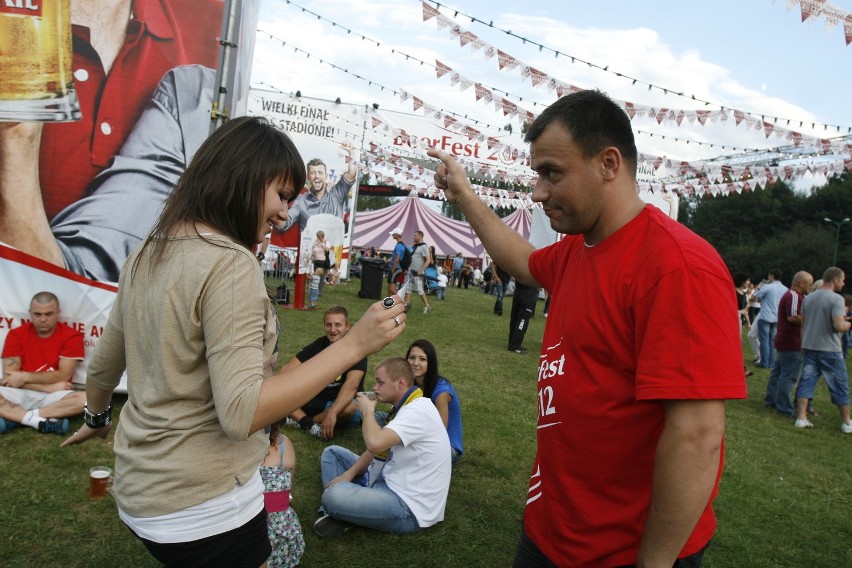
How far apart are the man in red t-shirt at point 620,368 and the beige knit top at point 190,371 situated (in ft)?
2.70

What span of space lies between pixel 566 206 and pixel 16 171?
525cm

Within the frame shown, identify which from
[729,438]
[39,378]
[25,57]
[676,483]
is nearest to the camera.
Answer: [676,483]

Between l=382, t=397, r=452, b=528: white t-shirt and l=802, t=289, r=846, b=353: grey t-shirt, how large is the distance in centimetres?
636

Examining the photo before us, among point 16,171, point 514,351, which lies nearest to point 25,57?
point 16,171

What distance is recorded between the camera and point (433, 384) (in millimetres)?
5156

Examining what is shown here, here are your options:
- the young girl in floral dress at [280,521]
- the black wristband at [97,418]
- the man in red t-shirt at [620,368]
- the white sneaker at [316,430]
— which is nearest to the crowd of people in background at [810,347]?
the white sneaker at [316,430]

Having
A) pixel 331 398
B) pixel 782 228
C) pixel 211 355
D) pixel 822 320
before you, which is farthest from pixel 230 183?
pixel 782 228

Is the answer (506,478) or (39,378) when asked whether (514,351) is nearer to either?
(506,478)

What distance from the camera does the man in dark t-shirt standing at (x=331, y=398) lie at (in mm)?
5980

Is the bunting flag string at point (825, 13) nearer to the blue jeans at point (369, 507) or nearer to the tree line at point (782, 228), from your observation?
the blue jeans at point (369, 507)

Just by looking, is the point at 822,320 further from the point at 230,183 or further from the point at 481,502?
the point at 230,183

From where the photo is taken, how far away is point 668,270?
5.03 feet

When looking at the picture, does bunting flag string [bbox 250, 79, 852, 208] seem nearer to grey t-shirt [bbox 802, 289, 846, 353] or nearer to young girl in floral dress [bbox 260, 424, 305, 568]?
grey t-shirt [bbox 802, 289, 846, 353]

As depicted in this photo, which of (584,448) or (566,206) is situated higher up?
(566,206)
